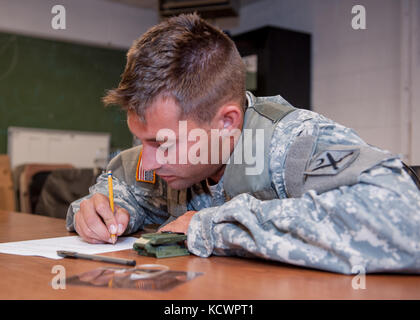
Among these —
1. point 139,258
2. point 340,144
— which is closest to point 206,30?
point 340,144

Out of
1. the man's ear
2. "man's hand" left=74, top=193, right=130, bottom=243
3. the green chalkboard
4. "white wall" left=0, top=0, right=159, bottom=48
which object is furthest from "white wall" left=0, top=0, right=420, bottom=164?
"man's hand" left=74, top=193, right=130, bottom=243

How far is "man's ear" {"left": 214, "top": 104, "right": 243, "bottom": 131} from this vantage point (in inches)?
35.7

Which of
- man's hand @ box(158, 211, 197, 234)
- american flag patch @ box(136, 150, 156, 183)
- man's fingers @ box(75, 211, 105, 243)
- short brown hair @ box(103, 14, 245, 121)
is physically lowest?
man's fingers @ box(75, 211, 105, 243)

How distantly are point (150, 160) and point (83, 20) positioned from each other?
13.3 ft

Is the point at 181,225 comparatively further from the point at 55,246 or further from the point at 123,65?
the point at 123,65

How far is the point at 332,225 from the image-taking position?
70 cm

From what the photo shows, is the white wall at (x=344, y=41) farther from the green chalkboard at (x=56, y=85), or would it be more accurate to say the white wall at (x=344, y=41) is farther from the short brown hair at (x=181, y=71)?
the short brown hair at (x=181, y=71)

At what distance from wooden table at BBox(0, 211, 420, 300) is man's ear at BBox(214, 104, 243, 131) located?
268mm

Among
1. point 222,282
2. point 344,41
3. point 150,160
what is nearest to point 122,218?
point 150,160

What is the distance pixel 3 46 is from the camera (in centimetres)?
412

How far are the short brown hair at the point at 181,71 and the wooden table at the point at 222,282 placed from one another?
11.1 inches

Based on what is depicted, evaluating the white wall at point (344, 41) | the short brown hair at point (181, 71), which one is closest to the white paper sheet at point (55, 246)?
the short brown hair at point (181, 71)

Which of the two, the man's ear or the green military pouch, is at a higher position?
the man's ear

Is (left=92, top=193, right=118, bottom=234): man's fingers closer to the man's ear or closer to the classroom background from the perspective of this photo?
the man's ear
